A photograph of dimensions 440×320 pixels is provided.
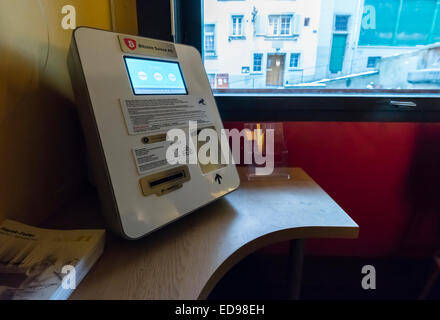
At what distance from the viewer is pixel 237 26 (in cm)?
Result: 109

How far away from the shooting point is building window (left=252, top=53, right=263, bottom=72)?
1113 mm

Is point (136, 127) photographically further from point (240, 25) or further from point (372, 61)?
point (372, 61)

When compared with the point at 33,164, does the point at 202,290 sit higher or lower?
lower

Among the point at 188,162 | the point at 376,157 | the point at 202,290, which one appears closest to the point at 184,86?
the point at 188,162

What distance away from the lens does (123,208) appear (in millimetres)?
481

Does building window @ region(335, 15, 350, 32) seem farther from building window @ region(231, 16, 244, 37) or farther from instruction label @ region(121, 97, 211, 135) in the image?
instruction label @ region(121, 97, 211, 135)

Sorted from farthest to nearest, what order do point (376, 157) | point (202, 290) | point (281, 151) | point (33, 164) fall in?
point (376, 157)
point (281, 151)
point (33, 164)
point (202, 290)

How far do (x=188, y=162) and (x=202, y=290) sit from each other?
0.98 ft

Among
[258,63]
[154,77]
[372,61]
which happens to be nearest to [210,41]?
[258,63]

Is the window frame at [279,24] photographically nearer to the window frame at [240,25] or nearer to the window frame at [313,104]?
the window frame at [240,25]

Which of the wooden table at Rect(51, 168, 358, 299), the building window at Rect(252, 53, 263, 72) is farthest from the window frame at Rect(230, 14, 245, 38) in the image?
the wooden table at Rect(51, 168, 358, 299)

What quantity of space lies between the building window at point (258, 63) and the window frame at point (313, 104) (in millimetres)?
127

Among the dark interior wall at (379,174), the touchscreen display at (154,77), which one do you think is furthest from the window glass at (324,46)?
the touchscreen display at (154,77)
